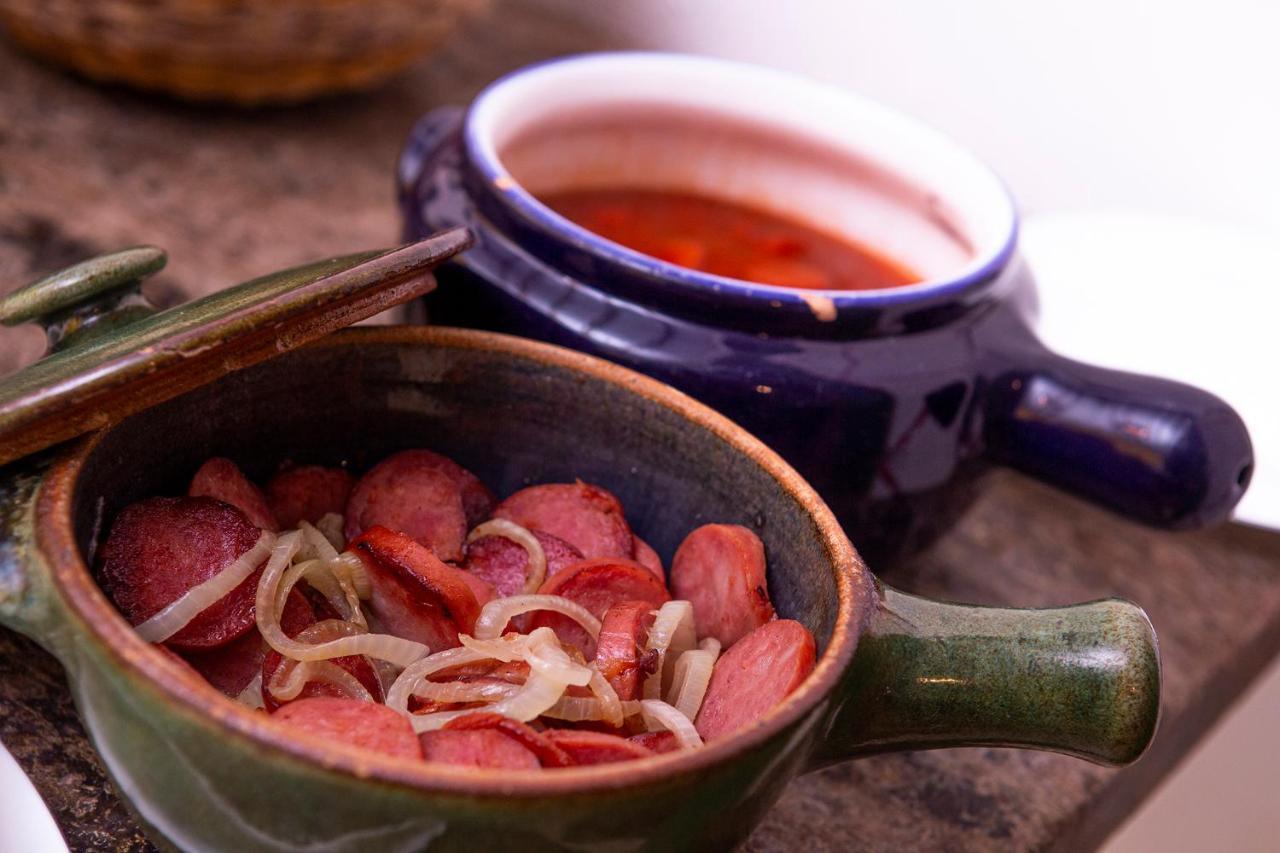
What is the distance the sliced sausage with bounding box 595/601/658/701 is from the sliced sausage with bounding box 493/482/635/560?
0.20 ft

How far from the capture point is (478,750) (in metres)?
0.49

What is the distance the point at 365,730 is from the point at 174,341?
0.61 feet

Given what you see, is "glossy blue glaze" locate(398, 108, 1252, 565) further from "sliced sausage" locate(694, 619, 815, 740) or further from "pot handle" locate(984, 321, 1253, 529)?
"sliced sausage" locate(694, 619, 815, 740)

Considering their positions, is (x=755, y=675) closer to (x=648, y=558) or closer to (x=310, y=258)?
(x=648, y=558)

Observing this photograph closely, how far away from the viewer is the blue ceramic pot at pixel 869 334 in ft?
→ 2.37

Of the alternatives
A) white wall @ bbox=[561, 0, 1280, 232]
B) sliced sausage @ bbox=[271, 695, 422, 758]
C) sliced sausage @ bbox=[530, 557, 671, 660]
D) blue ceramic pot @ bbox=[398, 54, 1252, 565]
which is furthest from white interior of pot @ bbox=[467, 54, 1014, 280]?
white wall @ bbox=[561, 0, 1280, 232]

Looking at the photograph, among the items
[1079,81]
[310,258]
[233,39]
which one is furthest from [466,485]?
[1079,81]

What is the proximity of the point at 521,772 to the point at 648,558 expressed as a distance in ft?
0.89

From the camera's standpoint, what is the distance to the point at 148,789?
0.47 meters

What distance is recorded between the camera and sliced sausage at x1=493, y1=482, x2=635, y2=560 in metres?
0.68

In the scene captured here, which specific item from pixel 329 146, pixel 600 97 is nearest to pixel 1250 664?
pixel 600 97

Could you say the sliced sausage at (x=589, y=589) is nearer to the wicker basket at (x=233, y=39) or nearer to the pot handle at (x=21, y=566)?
the pot handle at (x=21, y=566)

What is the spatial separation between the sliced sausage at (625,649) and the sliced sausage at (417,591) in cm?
7

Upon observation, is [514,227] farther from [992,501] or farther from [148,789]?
[992,501]
